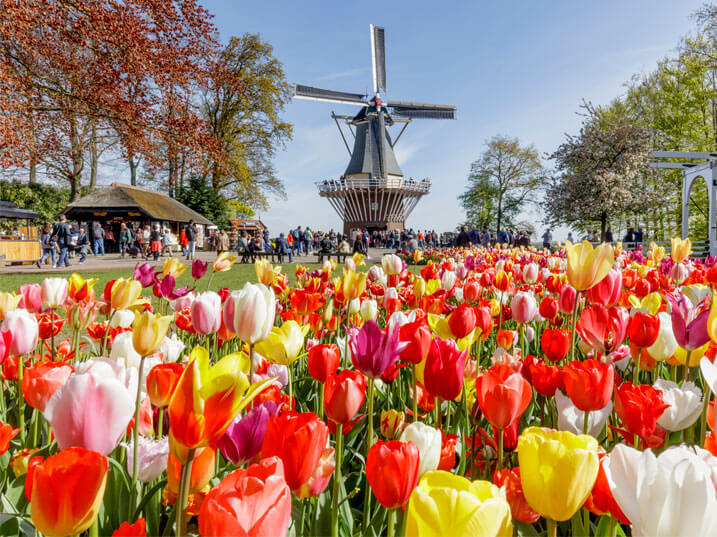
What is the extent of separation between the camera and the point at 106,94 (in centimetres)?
942

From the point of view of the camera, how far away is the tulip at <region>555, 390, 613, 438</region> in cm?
111

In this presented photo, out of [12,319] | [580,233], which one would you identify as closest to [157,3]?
[12,319]

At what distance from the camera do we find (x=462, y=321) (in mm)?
1521

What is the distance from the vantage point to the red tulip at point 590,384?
988 millimetres

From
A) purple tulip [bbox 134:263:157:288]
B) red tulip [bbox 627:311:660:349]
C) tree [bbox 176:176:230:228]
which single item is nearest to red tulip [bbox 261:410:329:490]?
red tulip [bbox 627:311:660:349]

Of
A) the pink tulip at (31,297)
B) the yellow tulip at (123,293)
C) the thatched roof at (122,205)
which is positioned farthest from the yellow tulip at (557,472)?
the thatched roof at (122,205)

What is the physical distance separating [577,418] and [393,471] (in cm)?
62

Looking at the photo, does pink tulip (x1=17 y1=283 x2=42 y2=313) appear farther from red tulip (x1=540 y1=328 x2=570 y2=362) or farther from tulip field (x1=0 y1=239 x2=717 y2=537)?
red tulip (x1=540 y1=328 x2=570 y2=362)

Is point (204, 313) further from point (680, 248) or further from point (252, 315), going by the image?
point (680, 248)

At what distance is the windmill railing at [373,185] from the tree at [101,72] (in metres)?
27.0

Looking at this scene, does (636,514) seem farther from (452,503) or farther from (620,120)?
(620,120)

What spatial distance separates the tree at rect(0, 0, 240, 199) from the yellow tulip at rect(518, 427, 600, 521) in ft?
30.4

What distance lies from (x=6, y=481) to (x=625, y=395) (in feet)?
4.75

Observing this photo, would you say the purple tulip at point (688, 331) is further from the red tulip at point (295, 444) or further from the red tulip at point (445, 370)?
the red tulip at point (295, 444)
